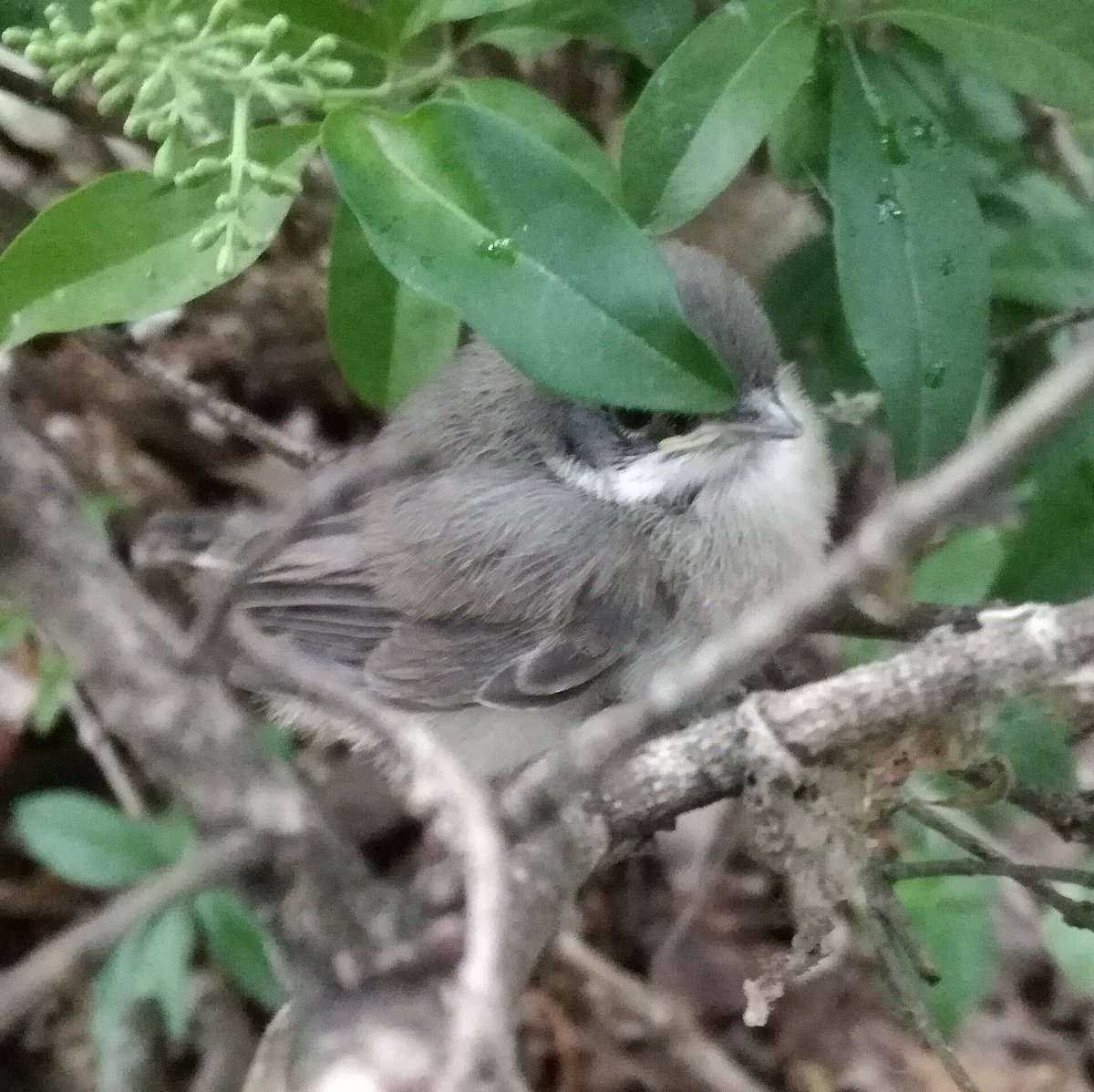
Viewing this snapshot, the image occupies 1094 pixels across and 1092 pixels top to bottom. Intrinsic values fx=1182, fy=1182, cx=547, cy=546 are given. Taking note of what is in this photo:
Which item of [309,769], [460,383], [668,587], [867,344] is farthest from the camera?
[309,769]

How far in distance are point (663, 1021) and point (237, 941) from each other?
2.72 feet

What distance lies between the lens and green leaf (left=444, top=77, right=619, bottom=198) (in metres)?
1.31

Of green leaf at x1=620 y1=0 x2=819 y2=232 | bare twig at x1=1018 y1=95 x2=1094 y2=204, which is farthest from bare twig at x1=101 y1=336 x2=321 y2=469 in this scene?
bare twig at x1=1018 y1=95 x2=1094 y2=204

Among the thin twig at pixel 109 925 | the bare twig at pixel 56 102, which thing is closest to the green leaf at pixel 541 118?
the bare twig at pixel 56 102

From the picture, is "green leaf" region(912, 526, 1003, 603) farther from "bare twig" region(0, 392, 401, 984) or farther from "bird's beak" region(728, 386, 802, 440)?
"bare twig" region(0, 392, 401, 984)

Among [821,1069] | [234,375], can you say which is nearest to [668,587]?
[821,1069]

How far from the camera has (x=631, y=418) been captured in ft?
5.15

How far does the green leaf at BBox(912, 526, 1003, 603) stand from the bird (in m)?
0.17

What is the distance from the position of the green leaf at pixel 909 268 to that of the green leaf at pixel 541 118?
259mm

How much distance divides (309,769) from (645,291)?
5.23 feet

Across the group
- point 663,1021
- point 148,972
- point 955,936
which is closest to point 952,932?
point 955,936

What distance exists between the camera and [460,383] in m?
1.69

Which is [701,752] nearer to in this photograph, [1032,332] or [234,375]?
[1032,332]

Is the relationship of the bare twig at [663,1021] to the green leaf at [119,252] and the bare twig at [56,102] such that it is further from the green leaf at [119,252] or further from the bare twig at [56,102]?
the bare twig at [56,102]
